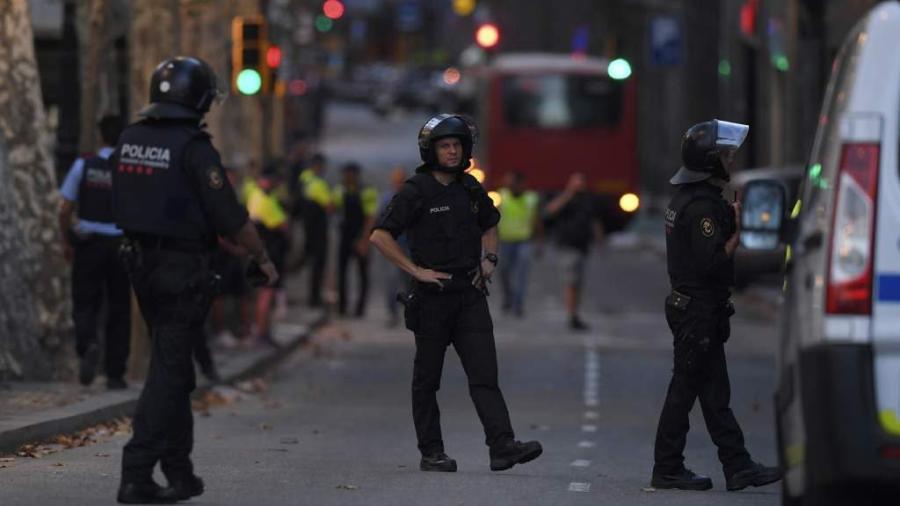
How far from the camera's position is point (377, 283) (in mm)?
32531

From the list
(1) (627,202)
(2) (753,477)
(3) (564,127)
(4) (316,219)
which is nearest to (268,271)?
(2) (753,477)

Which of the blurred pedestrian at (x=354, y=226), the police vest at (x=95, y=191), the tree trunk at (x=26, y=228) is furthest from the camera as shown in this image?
the blurred pedestrian at (x=354, y=226)

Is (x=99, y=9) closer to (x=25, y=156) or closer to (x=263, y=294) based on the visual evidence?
(x=25, y=156)

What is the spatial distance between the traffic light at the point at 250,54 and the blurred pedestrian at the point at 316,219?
1.86 meters

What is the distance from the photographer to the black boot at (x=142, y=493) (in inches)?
327

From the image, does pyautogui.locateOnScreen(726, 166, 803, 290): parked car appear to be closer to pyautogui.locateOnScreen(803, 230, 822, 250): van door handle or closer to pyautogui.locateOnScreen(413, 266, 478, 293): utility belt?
pyautogui.locateOnScreen(803, 230, 822, 250): van door handle

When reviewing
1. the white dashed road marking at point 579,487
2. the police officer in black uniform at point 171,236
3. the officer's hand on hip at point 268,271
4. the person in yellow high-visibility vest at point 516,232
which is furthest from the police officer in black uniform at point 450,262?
the person in yellow high-visibility vest at point 516,232

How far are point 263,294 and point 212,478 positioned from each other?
9.91 metres

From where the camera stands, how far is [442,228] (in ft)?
33.1

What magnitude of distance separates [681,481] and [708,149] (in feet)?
5.09

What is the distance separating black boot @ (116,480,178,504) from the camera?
831 cm

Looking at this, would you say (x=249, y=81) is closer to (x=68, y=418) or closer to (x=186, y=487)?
(x=68, y=418)

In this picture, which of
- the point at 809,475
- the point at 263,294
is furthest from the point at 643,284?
the point at 809,475

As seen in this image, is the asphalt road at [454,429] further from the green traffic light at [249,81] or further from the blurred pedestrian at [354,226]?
the green traffic light at [249,81]
